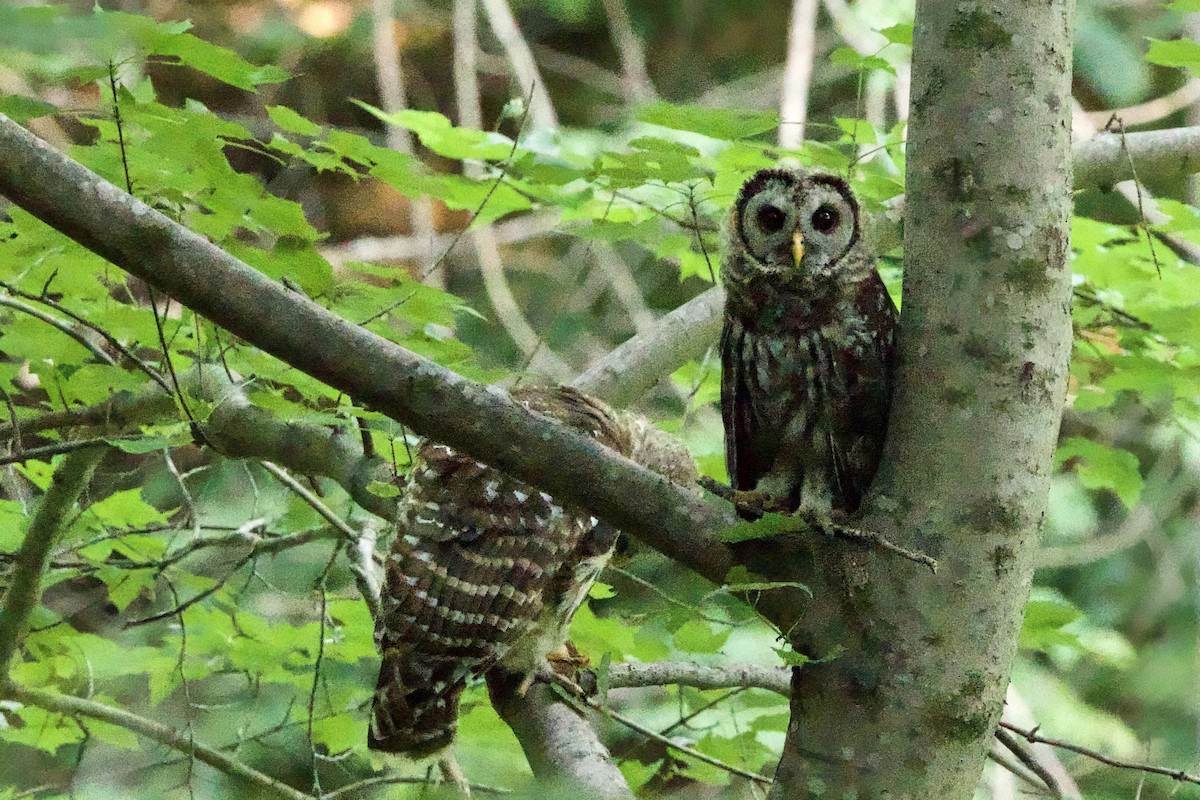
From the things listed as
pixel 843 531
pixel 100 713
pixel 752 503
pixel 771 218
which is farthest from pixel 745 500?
pixel 100 713

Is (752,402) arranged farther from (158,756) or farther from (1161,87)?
(1161,87)

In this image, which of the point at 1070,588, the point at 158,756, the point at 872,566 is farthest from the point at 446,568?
the point at 1070,588

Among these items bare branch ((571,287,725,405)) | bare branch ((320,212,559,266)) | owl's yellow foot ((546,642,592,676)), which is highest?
bare branch ((571,287,725,405))

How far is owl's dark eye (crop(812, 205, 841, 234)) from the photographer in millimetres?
1803

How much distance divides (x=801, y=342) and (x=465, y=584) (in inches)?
34.2

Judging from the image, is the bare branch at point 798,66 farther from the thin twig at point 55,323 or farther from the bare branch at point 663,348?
the thin twig at point 55,323

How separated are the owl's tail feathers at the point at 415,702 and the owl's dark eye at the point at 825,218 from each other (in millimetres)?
1062

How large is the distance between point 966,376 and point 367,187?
5.03 m

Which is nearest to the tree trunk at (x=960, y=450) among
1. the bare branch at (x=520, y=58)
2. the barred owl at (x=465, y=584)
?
the barred owl at (x=465, y=584)

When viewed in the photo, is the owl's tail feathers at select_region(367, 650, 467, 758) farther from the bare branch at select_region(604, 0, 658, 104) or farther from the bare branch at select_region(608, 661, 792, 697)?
the bare branch at select_region(604, 0, 658, 104)

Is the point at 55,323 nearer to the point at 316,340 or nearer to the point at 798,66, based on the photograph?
the point at 316,340

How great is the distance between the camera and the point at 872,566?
131 centimetres

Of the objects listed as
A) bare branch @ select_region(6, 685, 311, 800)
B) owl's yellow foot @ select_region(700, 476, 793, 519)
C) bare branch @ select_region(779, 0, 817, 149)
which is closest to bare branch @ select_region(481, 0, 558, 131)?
bare branch @ select_region(779, 0, 817, 149)

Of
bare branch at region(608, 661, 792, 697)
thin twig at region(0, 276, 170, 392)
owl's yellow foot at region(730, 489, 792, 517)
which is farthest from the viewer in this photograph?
bare branch at region(608, 661, 792, 697)
